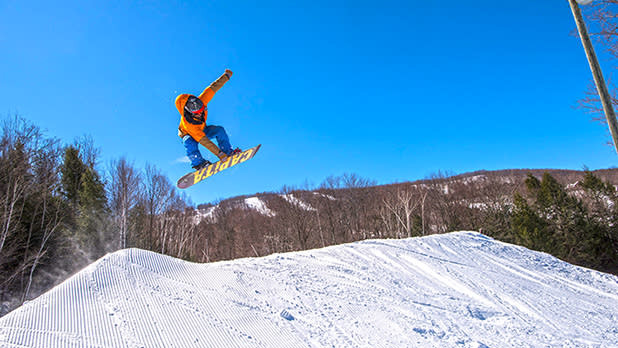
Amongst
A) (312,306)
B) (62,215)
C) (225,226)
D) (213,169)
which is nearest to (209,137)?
(213,169)

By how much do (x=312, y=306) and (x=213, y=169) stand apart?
4537 mm

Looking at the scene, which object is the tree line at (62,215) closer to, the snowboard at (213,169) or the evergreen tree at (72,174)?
the evergreen tree at (72,174)

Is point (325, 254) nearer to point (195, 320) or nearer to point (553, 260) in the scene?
point (195, 320)

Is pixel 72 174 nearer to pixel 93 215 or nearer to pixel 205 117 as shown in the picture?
pixel 93 215

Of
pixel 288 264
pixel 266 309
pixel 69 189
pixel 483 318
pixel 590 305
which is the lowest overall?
pixel 590 305

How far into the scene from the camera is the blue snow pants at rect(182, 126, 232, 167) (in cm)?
688

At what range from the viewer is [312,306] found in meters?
4.25

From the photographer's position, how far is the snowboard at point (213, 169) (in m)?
7.40

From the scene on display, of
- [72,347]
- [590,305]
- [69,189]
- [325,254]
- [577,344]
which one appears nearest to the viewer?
[72,347]

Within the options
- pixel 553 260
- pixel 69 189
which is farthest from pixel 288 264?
pixel 69 189

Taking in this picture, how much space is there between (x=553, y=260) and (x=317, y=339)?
8219 mm

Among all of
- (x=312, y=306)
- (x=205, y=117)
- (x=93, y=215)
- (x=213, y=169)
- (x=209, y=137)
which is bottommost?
(x=312, y=306)

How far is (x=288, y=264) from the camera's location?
5.82 metres

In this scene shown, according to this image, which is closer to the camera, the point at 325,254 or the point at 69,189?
the point at 325,254
